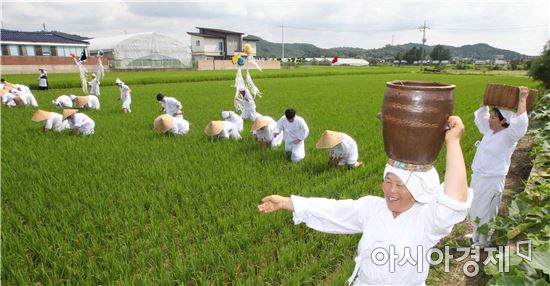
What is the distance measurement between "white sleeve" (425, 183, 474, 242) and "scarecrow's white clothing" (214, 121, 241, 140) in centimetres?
619

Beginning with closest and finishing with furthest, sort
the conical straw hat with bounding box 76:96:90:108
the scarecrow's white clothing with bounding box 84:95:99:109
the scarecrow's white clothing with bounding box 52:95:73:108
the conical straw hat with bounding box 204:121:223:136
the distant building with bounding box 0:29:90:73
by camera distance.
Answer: the conical straw hat with bounding box 204:121:223:136
the conical straw hat with bounding box 76:96:90:108
the scarecrow's white clothing with bounding box 84:95:99:109
the scarecrow's white clothing with bounding box 52:95:73:108
the distant building with bounding box 0:29:90:73

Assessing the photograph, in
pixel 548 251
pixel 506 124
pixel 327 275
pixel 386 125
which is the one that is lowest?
pixel 327 275

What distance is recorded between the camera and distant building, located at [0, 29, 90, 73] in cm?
2562

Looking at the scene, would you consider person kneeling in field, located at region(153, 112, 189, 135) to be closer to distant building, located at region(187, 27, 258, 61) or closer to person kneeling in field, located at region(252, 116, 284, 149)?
person kneeling in field, located at region(252, 116, 284, 149)

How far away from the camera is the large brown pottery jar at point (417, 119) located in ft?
4.56

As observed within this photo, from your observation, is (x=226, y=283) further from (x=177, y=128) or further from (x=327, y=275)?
(x=177, y=128)

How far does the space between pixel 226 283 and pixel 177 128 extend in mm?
5888

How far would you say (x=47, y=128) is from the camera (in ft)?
27.3

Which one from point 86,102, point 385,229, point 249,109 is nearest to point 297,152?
point 249,109

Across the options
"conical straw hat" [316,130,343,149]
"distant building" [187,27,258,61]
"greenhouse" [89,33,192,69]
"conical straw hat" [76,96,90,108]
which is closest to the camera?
"conical straw hat" [316,130,343,149]

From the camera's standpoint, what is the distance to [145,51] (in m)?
39.9

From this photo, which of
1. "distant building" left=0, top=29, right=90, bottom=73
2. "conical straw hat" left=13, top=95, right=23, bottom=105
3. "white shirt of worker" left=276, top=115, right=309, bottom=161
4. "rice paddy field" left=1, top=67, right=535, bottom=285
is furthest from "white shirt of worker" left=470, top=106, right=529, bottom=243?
"distant building" left=0, top=29, right=90, bottom=73

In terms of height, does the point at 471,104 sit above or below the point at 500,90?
below

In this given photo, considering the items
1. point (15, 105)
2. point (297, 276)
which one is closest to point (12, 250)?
point (297, 276)
